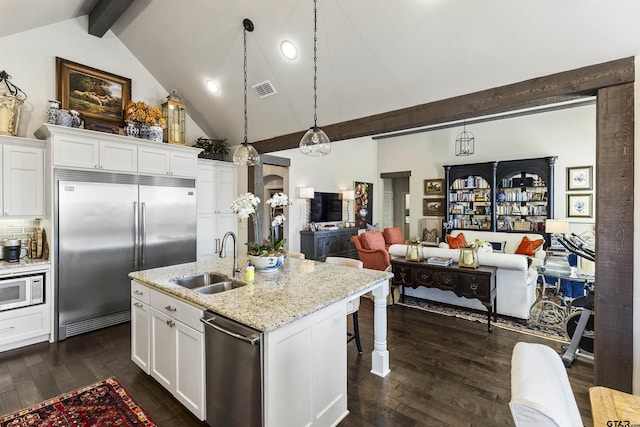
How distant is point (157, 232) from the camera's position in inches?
169

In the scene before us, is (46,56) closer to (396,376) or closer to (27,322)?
(27,322)

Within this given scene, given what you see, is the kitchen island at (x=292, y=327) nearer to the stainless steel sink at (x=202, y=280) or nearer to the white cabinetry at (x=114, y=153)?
the stainless steel sink at (x=202, y=280)

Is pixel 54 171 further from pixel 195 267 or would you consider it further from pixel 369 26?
pixel 369 26

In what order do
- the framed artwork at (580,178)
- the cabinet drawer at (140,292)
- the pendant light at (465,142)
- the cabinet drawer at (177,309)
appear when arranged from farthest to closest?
1. the pendant light at (465,142)
2. the framed artwork at (580,178)
3. the cabinet drawer at (140,292)
4. the cabinet drawer at (177,309)

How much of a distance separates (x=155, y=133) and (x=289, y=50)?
2184 mm

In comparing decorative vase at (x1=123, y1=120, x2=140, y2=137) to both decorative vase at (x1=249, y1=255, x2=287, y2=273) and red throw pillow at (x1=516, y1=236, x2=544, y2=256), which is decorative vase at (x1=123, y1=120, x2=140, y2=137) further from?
red throw pillow at (x1=516, y1=236, x2=544, y2=256)

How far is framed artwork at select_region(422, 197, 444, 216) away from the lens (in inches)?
333

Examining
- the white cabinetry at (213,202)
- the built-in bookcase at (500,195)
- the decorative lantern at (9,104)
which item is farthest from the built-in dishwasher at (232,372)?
the built-in bookcase at (500,195)

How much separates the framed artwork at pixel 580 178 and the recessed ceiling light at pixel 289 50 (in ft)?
21.4

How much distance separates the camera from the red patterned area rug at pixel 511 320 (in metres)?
3.61

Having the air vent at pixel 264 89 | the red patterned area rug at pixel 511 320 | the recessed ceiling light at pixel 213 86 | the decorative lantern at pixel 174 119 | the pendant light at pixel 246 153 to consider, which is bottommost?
the red patterned area rug at pixel 511 320

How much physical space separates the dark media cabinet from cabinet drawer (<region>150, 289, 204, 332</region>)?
462cm

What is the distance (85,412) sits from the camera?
228 centimetres

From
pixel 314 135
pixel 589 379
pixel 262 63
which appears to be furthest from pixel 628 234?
pixel 262 63
